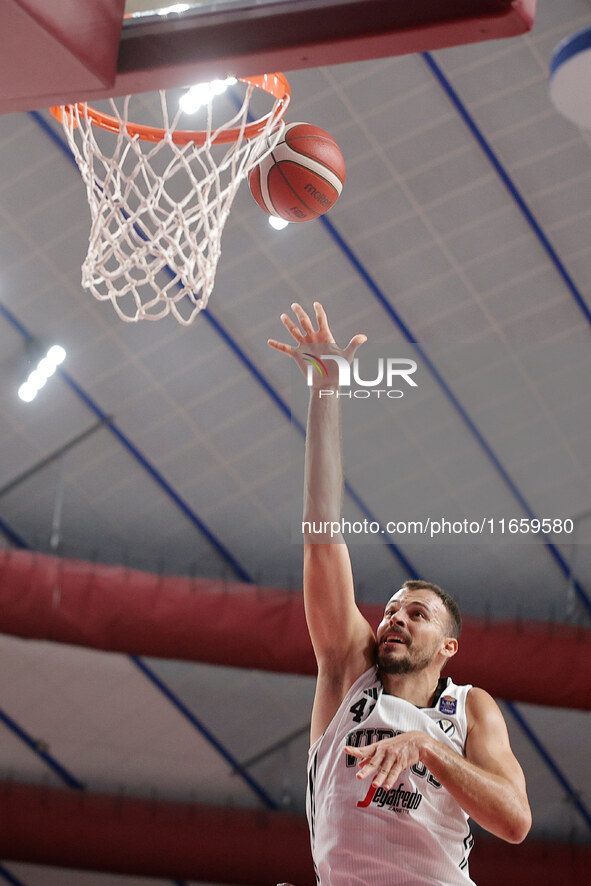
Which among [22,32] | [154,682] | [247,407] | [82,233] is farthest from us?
[154,682]

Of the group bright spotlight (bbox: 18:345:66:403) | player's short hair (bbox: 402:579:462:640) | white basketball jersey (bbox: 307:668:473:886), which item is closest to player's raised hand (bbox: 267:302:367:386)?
player's short hair (bbox: 402:579:462:640)

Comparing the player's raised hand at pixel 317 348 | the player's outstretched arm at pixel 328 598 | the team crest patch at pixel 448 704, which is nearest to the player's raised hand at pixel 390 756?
the team crest patch at pixel 448 704

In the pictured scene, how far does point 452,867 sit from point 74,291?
6661mm

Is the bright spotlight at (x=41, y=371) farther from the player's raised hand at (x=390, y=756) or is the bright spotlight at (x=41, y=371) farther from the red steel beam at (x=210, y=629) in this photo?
the player's raised hand at (x=390, y=756)

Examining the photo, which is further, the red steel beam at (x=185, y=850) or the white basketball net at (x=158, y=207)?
the red steel beam at (x=185, y=850)

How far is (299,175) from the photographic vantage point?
19.4 ft

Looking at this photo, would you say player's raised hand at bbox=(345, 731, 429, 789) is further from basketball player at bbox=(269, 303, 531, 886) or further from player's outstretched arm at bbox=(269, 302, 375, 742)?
player's outstretched arm at bbox=(269, 302, 375, 742)

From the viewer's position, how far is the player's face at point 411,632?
13.2ft

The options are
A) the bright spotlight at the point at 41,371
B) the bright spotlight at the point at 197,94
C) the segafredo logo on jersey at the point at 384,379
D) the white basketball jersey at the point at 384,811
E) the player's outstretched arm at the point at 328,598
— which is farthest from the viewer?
the bright spotlight at the point at 41,371

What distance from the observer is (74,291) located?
923cm

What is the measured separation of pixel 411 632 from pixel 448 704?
29cm

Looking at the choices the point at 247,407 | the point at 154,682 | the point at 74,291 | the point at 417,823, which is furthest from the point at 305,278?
the point at 417,823

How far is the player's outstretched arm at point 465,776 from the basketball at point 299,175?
3305 millimetres

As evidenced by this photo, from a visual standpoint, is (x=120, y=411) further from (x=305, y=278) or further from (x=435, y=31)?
(x=435, y=31)
